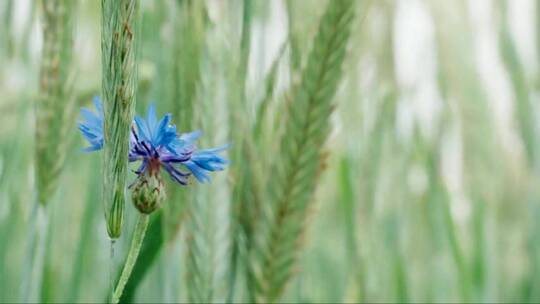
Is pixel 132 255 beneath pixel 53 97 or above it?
beneath

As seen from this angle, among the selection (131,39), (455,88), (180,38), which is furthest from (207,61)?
(455,88)

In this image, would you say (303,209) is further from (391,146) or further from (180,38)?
(391,146)

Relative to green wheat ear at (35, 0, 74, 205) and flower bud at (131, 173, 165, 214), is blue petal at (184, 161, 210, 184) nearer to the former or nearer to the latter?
flower bud at (131, 173, 165, 214)

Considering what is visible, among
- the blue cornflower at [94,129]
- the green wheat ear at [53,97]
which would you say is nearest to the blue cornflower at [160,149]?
the blue cornflower at [94,129]

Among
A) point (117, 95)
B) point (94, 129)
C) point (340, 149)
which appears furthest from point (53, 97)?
point (340, 149)

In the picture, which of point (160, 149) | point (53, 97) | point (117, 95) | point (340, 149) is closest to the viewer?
point (117, 95)

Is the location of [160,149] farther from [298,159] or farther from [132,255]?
[298,159]

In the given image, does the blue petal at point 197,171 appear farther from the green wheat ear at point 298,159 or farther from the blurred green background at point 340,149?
the green wheat ear at point 298,159
